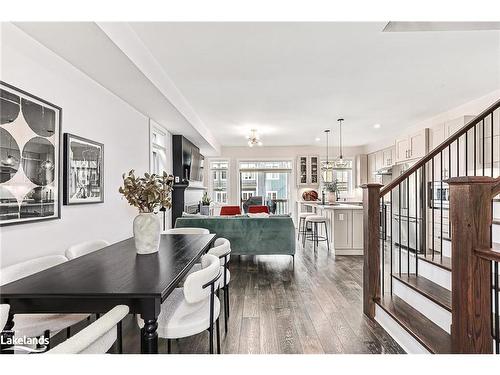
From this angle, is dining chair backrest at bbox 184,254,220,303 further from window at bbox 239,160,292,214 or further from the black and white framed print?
window at bbox 239,160,292,214

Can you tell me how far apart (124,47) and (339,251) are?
4.69m

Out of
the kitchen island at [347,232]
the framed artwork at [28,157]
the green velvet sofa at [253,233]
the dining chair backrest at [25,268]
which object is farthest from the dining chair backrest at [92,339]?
the kitchen island at [347,232]

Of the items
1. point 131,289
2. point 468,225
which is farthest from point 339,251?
point 131,289

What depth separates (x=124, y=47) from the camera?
7.87ft

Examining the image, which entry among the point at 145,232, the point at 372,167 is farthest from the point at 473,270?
the point at 372,167

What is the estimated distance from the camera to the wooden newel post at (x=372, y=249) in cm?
268

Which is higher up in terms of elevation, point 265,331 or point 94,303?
point 94,303

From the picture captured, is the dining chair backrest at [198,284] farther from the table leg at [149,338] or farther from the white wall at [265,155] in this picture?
the white wall at [265,155]

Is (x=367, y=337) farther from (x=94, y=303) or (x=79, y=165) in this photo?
(x=79, y=165)

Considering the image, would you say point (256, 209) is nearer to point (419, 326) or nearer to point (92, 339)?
point (419, 326)

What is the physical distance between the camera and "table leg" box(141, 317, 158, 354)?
134cm

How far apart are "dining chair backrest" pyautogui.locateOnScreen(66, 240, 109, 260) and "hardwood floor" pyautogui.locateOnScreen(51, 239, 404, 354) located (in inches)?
29.4
